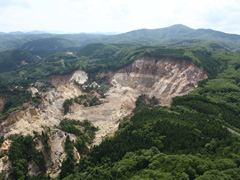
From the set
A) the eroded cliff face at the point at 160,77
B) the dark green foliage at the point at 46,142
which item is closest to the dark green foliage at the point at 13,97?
the dark green foliage at the point at 46,142

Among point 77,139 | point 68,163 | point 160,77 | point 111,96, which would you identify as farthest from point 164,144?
point 160,77

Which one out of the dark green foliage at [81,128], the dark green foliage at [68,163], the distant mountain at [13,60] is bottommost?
the dark green foliage at [81,128]

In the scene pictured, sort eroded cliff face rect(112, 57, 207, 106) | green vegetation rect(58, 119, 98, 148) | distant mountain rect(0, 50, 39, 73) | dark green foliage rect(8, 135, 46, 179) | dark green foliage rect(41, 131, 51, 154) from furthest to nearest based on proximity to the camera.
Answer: distant mountain rect(0, 50, 39, 73) → eroded cliff face rect(112, 57, 207, 106) → green vegetation rect(58, 119, 98, 148) → dark green foliage rect(41, 131, 51, 154) → dark green foliage rect(8, 135, 46, 179)

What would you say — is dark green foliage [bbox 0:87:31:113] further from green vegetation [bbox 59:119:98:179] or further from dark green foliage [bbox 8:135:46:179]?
dark green foliage [bbox 8:135:46:179]

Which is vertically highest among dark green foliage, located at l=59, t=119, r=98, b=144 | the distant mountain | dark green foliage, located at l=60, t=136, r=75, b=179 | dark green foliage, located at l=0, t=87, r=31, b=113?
the distant mountain

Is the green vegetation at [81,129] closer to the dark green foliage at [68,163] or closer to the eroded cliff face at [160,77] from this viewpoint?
the dark green foliage at [68,163]

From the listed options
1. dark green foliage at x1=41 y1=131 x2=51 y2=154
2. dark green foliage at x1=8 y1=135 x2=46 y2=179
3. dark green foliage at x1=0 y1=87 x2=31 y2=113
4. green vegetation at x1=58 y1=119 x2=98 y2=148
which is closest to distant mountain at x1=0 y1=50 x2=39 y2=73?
dark green foliage at x1=0 y1=87 x2=31 y2=113

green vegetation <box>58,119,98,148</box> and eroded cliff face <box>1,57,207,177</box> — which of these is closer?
eroded cliff face <box>1,57,207,177</box>

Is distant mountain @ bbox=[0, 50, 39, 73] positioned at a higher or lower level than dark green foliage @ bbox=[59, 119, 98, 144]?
higher
